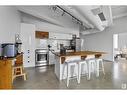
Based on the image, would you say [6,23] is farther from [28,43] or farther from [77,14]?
[28,43]

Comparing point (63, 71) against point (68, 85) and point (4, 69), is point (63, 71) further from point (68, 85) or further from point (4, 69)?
point (4, 69)

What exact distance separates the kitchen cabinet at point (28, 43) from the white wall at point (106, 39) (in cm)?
518

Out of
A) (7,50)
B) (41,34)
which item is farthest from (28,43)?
(7,50)

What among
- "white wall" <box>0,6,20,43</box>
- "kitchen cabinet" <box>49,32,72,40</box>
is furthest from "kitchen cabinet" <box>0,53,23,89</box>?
"kitchen cabinet" <box>49,32,72,40</box>

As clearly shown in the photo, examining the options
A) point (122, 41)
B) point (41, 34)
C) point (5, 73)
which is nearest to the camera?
point (5, 73)

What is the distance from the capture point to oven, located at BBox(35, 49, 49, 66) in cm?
664

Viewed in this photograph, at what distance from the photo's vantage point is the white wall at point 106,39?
7.64 metres

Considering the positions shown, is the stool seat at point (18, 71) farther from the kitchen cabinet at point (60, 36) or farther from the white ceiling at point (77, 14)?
the kitchen cabinet at point (60, 36)

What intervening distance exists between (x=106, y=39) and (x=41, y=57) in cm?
485

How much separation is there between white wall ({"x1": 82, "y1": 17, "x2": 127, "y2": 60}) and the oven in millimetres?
4360

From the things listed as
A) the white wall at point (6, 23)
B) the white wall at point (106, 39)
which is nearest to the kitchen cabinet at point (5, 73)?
the white wall at point (6, 23)

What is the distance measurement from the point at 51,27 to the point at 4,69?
5.52m

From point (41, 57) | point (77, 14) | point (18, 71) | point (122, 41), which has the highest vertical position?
point (77, 14)

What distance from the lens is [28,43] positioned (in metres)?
6.22
